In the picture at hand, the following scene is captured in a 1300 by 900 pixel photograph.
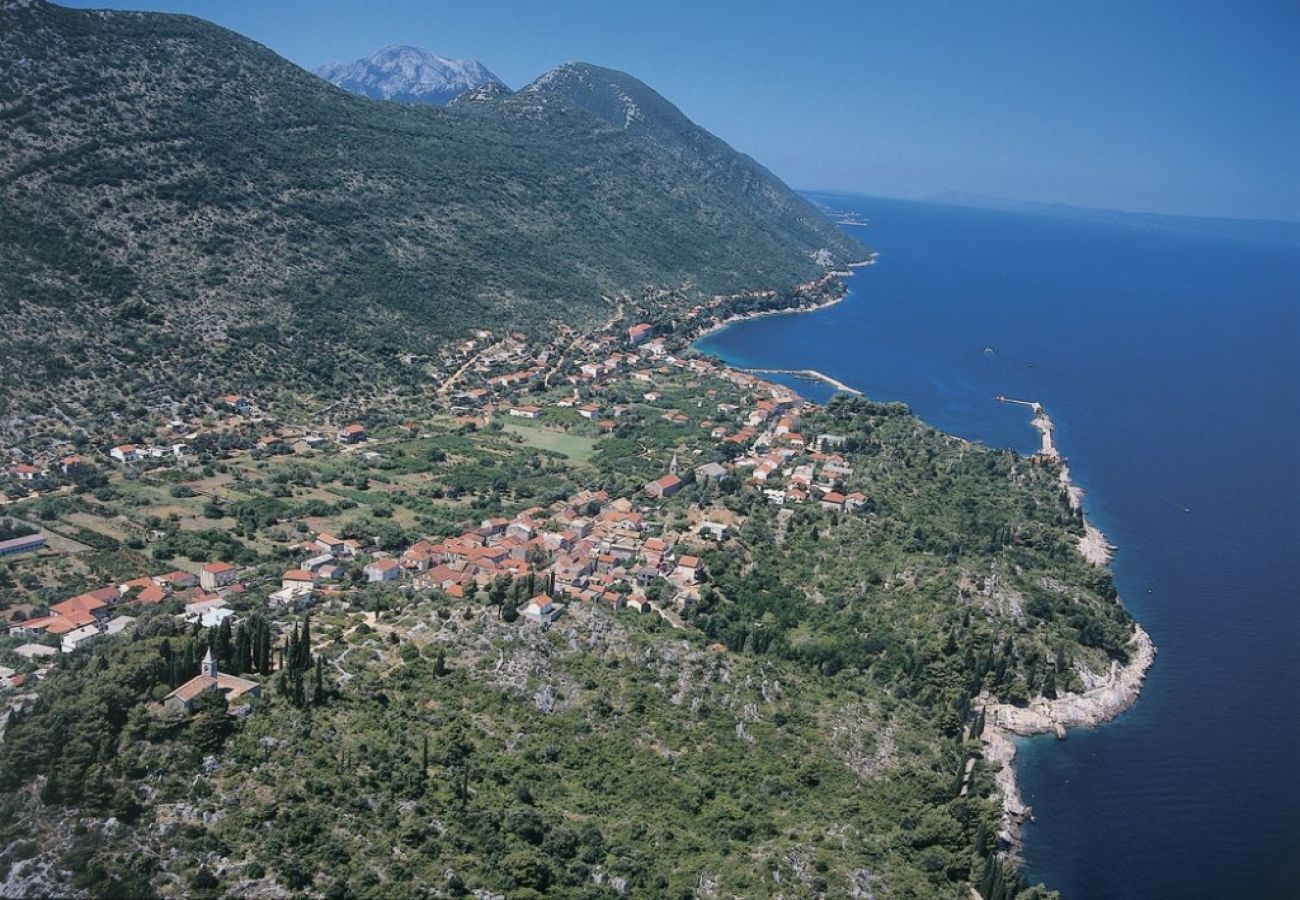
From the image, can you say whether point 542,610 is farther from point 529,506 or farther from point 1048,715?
point 1048,715

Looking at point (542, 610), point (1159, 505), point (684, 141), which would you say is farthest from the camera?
point (684, 141)

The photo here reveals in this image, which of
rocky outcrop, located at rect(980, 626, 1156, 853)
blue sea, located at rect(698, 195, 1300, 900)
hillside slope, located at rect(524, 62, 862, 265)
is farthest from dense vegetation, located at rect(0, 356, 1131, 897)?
hillside slope, located at rect(524, 62, 862, 265)

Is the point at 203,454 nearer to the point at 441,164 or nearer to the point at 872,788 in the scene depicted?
the point at 872,788

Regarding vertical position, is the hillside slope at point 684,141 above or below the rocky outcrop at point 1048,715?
above

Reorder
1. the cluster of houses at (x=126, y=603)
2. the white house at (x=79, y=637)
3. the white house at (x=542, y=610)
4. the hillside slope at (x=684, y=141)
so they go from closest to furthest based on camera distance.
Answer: the white house at (x=79, y=637) → the cluster of houses at (x=126, y=603) → the white house at (x=542, y=610) → the hillside slope at (x=684, y=141)

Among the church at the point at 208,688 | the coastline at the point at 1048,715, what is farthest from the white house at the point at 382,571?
the coastline at the point at 1048,715

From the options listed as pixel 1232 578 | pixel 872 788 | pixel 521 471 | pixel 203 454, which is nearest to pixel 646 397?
pixel 521 471

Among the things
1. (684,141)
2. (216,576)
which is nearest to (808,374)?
(216,576)

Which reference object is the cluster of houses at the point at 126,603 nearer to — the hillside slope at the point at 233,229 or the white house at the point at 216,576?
the white house at the point at 216,576
